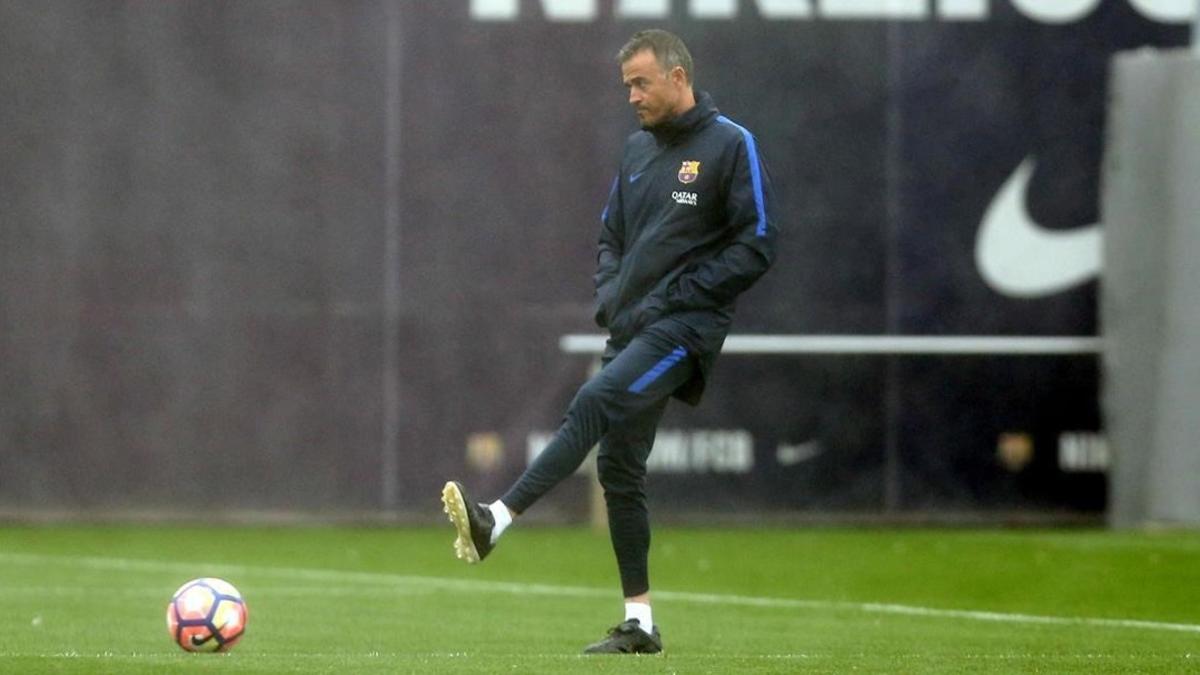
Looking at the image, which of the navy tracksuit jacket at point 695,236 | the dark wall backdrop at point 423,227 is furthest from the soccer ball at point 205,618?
the dark wall backdrop at point 423,227

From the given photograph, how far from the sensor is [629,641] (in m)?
8.20

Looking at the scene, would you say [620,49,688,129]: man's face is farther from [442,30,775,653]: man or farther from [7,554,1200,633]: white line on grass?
[7,554,1200,633]: white line on grass

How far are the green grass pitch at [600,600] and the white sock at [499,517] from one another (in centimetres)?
40

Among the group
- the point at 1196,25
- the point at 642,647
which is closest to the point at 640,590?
the point at 642,647

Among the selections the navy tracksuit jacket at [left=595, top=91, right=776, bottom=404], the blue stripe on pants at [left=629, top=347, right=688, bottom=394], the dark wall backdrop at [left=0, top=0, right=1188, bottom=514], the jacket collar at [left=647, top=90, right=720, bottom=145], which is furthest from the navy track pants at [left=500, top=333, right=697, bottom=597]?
the dark wall backdrop at [left=0, top=0, right=1188, bottom=514]

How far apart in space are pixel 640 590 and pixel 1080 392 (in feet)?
29.9

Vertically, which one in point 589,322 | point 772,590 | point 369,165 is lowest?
point 772,590

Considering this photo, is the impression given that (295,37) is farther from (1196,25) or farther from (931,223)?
(1196,25)

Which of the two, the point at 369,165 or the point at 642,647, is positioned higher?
the point at 369,165

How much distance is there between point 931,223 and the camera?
55.6 feet

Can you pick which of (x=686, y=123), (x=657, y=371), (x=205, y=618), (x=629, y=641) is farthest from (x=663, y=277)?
(x=205, y=618)

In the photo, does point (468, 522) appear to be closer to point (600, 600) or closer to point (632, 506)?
point (632, 506)

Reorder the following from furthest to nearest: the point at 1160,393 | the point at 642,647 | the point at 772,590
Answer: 1. the point at 1160,393
2. the point at 772,590
3. the point at 642,647

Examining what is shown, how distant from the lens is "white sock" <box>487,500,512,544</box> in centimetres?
774
